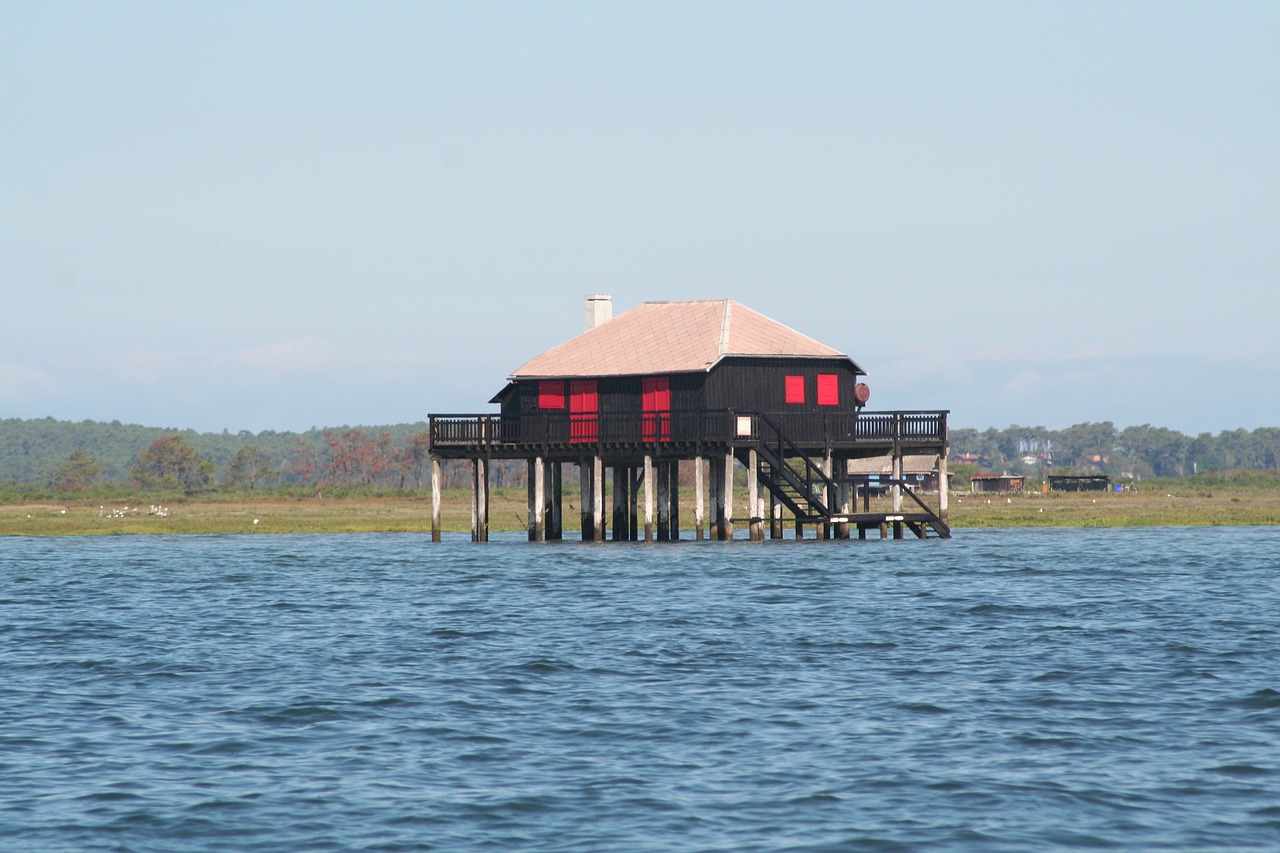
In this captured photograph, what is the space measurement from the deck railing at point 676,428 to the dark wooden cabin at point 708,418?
5 cm

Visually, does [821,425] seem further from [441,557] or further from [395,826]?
[395,826]

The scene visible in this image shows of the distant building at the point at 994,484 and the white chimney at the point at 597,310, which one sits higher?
the white chimney at the point at 597,310

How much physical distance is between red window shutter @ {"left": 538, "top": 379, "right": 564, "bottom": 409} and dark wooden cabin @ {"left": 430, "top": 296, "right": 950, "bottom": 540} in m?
0.03

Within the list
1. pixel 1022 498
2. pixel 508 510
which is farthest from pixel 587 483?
pixel 1022 498

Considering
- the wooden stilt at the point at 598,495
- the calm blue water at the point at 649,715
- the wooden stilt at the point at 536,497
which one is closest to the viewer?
the calm blue water at the point at 649,715

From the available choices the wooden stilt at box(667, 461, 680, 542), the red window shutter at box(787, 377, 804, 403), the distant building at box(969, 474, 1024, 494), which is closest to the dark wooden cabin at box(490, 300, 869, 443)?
the red window shutter at box(787, 377, 804, 403)

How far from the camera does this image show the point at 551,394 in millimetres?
54969

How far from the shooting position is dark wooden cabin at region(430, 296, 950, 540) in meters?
51.2

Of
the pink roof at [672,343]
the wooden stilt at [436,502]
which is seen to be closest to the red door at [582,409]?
the pink roof at [672,343]

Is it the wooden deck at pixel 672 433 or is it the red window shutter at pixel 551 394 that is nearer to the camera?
the wooden deck at pixel 672 433

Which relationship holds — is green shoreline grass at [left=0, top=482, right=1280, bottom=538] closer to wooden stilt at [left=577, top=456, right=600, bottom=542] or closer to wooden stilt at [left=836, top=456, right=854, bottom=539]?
wooden stilt at [left=577, top=456, right=600, bottom=542]

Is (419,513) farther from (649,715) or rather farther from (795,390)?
Answer: (649,715)

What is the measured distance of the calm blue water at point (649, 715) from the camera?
1500cm

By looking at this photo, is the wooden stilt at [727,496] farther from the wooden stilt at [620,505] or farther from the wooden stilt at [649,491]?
the wooden stilt at [620,505]
